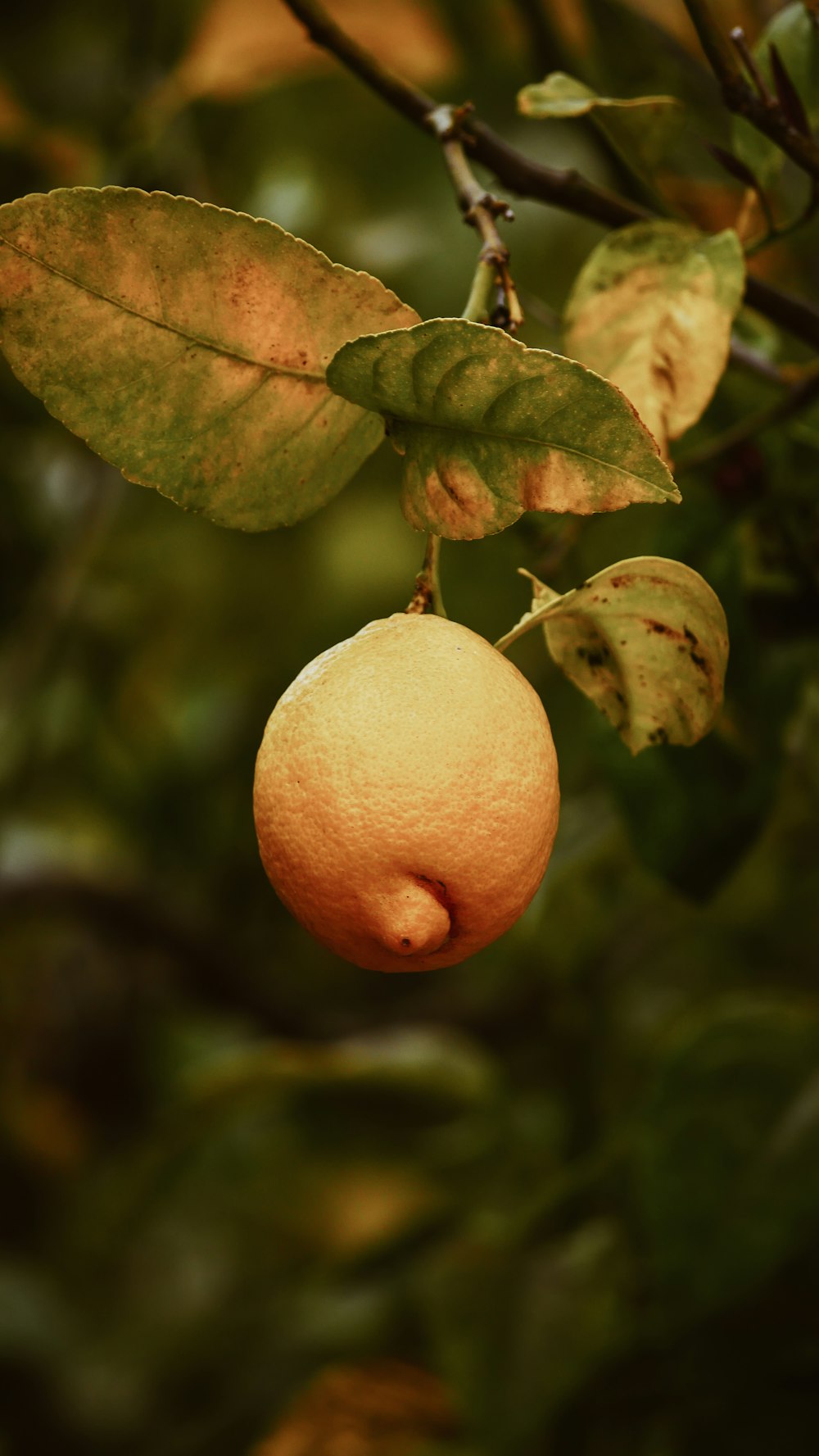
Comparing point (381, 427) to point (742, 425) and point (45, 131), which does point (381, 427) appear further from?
point (45, 131)

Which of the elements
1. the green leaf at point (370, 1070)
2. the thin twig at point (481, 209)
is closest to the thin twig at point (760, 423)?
the thin twig at point (481, 209)

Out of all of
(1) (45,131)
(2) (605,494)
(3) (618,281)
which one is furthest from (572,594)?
(1) (45,131)

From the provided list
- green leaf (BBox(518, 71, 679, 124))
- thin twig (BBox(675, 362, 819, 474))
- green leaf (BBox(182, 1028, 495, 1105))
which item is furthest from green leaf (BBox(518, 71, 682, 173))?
green leaf (BBox(182, 1028, 495, 1105))

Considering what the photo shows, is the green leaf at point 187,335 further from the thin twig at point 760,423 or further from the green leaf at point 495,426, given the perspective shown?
the thin twig at point 760,423

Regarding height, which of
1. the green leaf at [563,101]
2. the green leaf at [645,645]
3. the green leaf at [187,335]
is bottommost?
the green leaf at [645,645]

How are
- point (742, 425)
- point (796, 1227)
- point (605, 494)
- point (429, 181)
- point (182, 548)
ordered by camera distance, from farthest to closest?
1. point (182, 548)
2. point (429, 181)
3. point (796, 1227)
4. point (742, 425)
5. point (605, 494)

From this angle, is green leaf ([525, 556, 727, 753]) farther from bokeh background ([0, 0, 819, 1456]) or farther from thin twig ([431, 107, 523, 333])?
bokeh background ([0, 0, 819, 1456])

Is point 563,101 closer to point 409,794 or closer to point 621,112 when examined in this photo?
point 621,112
